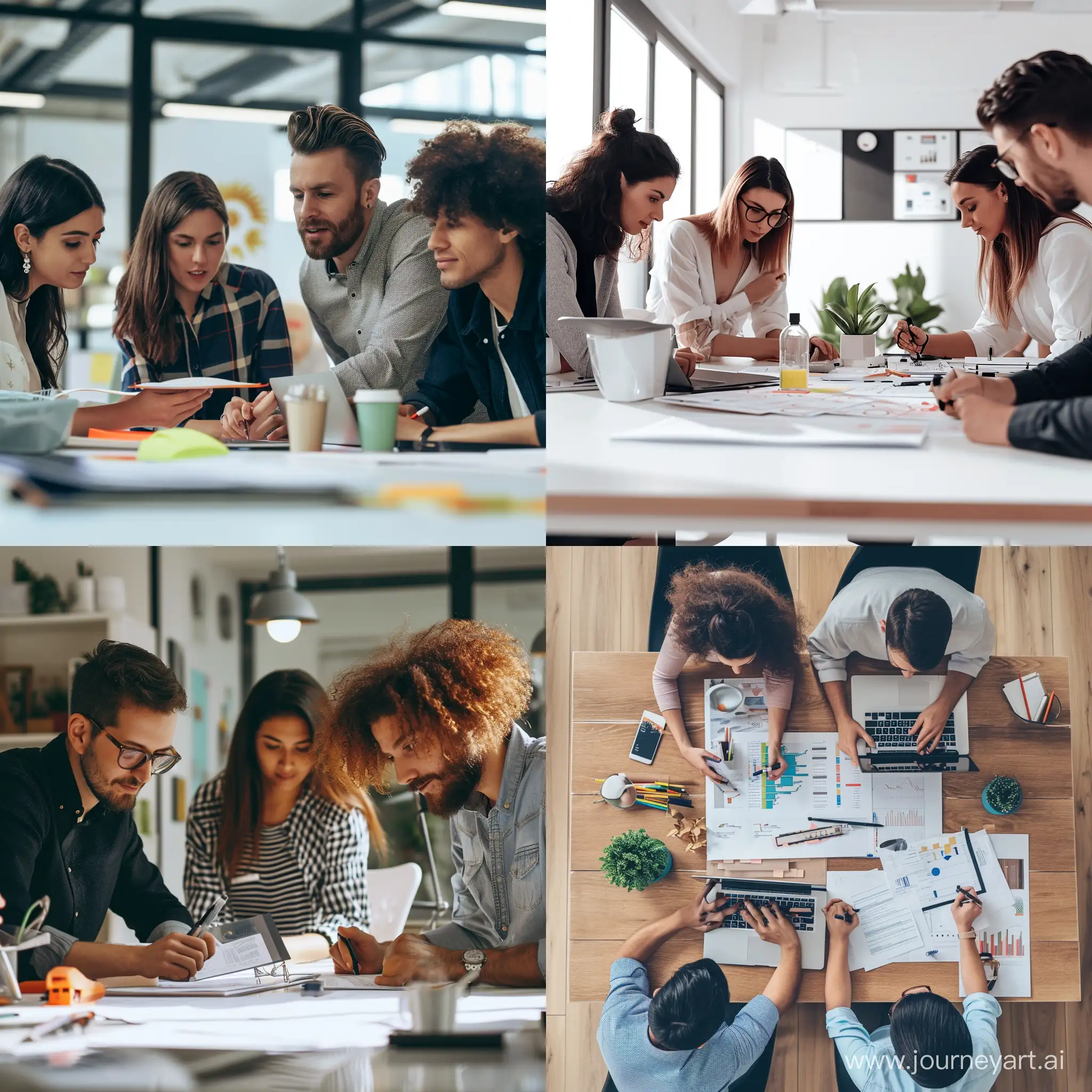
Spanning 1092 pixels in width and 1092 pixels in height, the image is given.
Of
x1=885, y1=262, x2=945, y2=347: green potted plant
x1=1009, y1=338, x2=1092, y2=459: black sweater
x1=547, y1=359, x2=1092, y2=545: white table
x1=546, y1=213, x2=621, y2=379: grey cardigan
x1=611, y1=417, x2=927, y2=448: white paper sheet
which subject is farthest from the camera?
x1=885, y1=262, x2=945, y2=347: green potted plant

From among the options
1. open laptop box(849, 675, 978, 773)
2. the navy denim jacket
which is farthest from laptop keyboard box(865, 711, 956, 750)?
the navy denim jacket

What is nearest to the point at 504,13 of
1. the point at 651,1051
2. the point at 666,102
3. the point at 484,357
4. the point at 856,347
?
the point at 484,357

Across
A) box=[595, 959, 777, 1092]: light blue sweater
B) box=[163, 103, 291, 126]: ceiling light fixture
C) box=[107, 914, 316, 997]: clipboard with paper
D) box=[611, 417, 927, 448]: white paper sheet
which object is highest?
box=[163, 103, 291, 126]: ceiling light fixture

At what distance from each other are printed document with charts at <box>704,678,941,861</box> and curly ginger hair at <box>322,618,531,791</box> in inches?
11.2

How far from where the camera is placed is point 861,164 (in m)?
6.44

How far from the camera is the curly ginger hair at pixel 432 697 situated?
1.60m

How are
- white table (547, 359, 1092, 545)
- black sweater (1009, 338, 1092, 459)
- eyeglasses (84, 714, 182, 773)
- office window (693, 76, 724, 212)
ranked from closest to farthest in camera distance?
1. white table (547, 359, 1092, 545)
2. black sweater (1009, 338, 1092, 459)
3. eyeglasses (84, 714, 182, 773)
4. office window (693, 76, 724, 212)

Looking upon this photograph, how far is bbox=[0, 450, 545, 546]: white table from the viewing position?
4.34 feet

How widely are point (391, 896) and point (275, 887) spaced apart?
0.18 meters

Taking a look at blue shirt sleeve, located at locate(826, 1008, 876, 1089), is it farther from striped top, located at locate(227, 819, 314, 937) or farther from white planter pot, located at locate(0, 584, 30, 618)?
white planter pot, located at locate(0, 584, 30, 618)

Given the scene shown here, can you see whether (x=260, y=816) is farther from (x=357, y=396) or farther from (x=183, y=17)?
(x=183, y=17)

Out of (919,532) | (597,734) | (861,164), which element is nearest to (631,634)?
(597,734)

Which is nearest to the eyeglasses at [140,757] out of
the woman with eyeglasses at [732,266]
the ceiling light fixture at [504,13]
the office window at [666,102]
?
the ceiling light fixture at [504,13]

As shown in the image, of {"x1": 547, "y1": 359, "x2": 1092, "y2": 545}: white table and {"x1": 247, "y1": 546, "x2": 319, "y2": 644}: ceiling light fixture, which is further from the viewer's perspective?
{"x1": 247, "y1": 546, "x2": 319, "y2": 644}: ceiling light fixture
